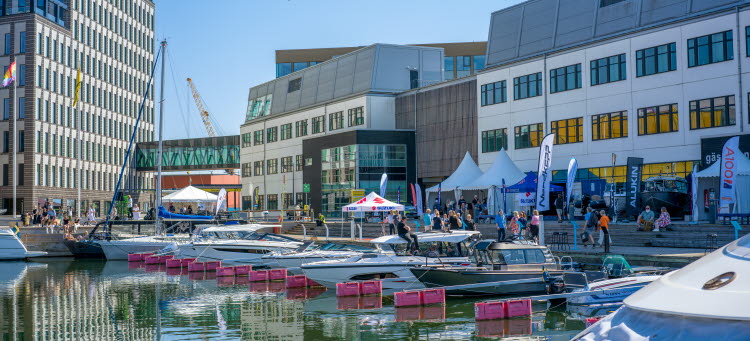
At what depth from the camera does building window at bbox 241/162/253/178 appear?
9294 cm

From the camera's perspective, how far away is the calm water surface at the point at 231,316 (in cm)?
2095

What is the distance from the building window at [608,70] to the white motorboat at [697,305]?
45.9m

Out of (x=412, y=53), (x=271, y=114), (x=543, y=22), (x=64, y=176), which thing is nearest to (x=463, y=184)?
(x=543, y=22)

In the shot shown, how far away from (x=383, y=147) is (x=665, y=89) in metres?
28.2

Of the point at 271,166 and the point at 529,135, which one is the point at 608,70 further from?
the point at 271,166

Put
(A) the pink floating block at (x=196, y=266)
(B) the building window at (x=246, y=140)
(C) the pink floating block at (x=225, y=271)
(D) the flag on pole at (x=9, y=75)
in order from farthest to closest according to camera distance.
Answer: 1. (B) the building window at (x=246, y=140)
2. (D) the flag on pole at (x=9, y=75)
3. (A) the pink floating block at (x=196, y=266)
4. (C) the pink floating block at (x=225, y=271)

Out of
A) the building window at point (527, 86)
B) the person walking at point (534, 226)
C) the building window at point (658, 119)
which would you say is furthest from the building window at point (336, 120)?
the person walking at point (534, 226)

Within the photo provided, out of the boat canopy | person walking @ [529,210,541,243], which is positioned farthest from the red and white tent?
the boat canopy

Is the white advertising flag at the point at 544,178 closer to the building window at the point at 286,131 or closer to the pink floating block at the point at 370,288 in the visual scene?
the pink floating block at the point at 370,288

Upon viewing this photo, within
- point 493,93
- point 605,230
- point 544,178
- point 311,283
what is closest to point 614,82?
point 493,93

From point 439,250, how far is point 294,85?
2258 inches

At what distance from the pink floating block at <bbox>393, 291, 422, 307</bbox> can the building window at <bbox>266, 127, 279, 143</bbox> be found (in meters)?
63.0

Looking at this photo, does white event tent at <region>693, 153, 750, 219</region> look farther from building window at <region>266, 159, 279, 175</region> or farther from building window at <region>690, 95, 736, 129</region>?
building window at <region>266, 159, 279, 175</region>

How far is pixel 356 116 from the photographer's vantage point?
238ft
